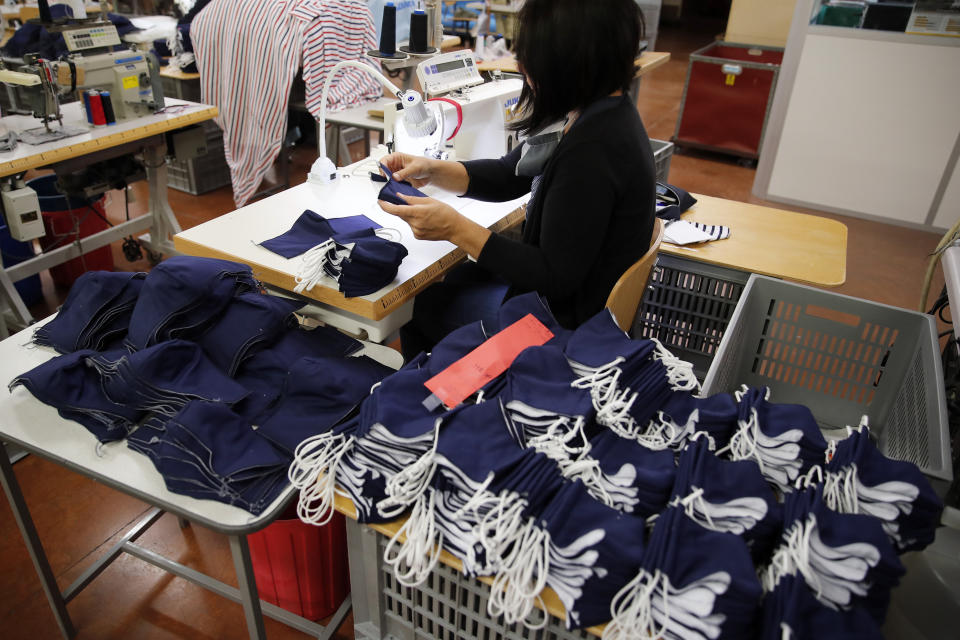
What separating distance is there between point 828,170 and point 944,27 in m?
0.97

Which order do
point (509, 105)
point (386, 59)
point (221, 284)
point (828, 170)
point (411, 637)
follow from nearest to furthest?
point (411, 637)
point (221, 284)
point (509, 105)
point (386, 59)
point (828, 170)

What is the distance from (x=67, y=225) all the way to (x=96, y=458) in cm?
225

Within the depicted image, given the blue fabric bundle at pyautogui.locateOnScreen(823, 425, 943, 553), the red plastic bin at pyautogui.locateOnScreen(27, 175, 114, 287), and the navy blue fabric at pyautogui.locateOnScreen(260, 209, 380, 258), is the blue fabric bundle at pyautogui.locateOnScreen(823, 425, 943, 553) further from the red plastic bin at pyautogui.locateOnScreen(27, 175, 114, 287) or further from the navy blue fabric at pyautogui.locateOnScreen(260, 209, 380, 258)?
the red plastic bin at pyautogui.locateOnScreen(27, 175, 114, 287)

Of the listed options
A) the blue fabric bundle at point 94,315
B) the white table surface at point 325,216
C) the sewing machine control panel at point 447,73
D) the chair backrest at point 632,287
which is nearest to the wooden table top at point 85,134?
the white table surface at point 325,216

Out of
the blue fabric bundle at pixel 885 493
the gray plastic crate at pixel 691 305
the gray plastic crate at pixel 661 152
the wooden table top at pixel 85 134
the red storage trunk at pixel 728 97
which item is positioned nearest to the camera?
the blue fabric bundle at pixel 885 493

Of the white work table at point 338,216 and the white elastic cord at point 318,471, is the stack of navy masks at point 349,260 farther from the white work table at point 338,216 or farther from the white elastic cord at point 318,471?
the white elastic cord at point 318,471

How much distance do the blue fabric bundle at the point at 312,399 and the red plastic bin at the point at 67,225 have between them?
2.14 meters

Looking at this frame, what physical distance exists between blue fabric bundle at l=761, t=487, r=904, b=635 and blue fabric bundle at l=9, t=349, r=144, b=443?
44.8 inches

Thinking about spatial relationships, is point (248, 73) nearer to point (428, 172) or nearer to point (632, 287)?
point (428, 172)

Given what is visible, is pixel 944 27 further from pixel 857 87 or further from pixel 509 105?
pixel 509 105

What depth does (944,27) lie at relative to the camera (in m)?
3.69

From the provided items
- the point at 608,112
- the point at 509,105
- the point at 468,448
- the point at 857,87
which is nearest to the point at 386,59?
the point at 509,105

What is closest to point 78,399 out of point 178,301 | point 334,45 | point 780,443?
point 178,301

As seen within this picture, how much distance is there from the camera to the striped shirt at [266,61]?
11.5ft
